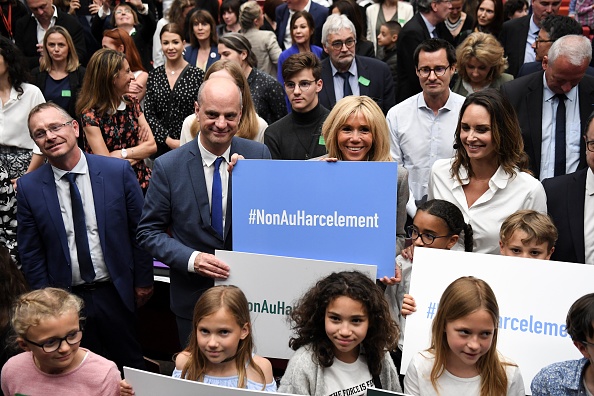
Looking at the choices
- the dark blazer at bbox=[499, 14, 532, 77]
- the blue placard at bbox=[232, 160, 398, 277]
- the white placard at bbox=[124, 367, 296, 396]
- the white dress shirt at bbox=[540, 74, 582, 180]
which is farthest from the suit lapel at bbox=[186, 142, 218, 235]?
the dark blazer at bbox=[499, 14, 532, 77]

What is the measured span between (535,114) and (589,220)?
5.27 ft

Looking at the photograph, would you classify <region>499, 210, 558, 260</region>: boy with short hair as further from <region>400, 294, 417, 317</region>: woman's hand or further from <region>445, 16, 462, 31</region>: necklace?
<region>445, 16, 462, 31</region>: necklace

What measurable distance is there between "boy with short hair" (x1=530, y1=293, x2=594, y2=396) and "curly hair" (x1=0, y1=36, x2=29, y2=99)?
5466 mm

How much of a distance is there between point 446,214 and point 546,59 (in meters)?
2.53

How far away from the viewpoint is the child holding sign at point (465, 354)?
150 inches

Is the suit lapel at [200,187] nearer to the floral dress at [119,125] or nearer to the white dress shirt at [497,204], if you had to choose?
the white dress shirt at [497,204]

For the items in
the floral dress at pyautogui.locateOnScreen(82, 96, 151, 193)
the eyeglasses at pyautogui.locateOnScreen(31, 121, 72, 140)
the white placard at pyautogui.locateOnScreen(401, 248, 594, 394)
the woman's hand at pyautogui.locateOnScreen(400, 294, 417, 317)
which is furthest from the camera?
the floral dress at pyautogui.locateOnScreen(82, 96, 151, 193)

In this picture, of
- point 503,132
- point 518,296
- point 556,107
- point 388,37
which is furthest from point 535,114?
point 388,37

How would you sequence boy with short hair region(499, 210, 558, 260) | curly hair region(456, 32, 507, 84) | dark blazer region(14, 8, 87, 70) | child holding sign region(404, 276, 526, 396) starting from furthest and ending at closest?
dark blazer region(14, 8, 87, 70)
curly hair region(456, 32, 507, 84)
boy with short hair region(499, 210, 558, 260)
child holding sign region(404, 276, 526, 396)

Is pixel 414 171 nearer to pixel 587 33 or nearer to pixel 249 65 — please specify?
pixel 249 65

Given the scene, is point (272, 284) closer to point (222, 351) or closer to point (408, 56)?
point (222, 351)

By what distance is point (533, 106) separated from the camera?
633 centimetres

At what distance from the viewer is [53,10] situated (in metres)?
10.4

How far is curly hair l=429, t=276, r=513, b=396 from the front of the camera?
3.84 meters
